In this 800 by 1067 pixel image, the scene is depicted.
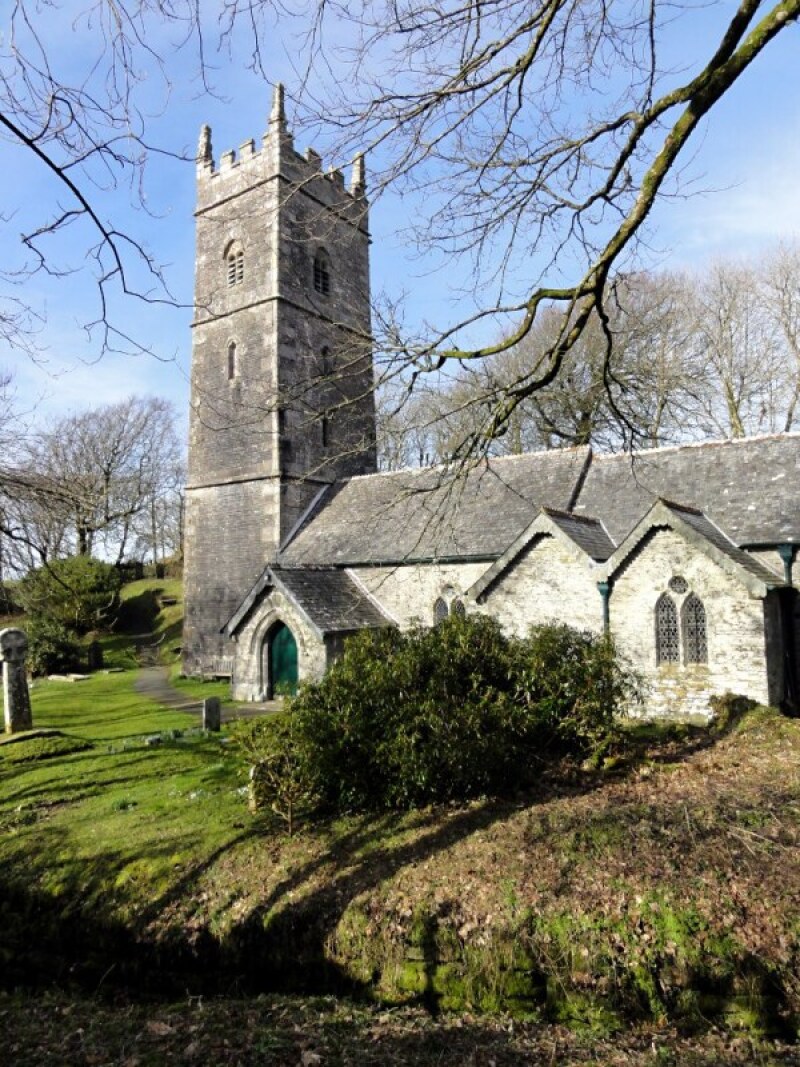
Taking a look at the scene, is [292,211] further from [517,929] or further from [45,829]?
[517,929]

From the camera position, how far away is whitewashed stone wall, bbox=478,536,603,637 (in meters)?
16.4

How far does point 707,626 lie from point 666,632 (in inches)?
35.6

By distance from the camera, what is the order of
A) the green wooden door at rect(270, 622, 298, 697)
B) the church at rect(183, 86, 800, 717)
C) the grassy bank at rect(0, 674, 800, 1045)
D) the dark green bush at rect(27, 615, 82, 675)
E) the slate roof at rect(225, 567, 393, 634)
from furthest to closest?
the dark green bush at rect(27, 615, 82, 675)
the green wooden door at rect(270, 622, 298, 697)
the slate roof at rect(225, 567, 393, 634)
the church at rect(183, 86, 800, 717)
the grassy bank at rect(0, 674, 800, 1045)

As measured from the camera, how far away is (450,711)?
9.00m

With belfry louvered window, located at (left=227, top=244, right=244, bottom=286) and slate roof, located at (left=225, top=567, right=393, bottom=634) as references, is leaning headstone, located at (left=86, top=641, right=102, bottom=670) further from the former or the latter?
belfry louvered window, located at (left=227, top=244, right=244, bottom=286)

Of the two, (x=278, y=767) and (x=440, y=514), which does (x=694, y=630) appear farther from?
(x=278, y=767)

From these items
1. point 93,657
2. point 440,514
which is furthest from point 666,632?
point 93,657

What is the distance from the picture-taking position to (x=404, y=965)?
6375mm

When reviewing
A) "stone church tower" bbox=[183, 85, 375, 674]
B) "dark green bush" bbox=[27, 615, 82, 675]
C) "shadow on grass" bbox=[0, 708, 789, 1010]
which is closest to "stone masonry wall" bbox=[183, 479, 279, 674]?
"stone church tower" bbox=[183, 85, 375, 674]

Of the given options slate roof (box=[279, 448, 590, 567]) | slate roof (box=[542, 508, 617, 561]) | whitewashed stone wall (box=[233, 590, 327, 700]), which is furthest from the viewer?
slate roof (box=[279, 448, 590, 567])

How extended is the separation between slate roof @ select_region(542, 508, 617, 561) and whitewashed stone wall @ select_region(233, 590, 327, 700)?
7269mm

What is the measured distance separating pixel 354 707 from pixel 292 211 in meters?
21.5

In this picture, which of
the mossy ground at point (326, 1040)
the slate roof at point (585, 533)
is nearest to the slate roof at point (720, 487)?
the slate roof at point (585, 533)

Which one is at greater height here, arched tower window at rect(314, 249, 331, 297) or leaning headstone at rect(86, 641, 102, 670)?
arched tower window at rect(314, 249, 331, 297)
